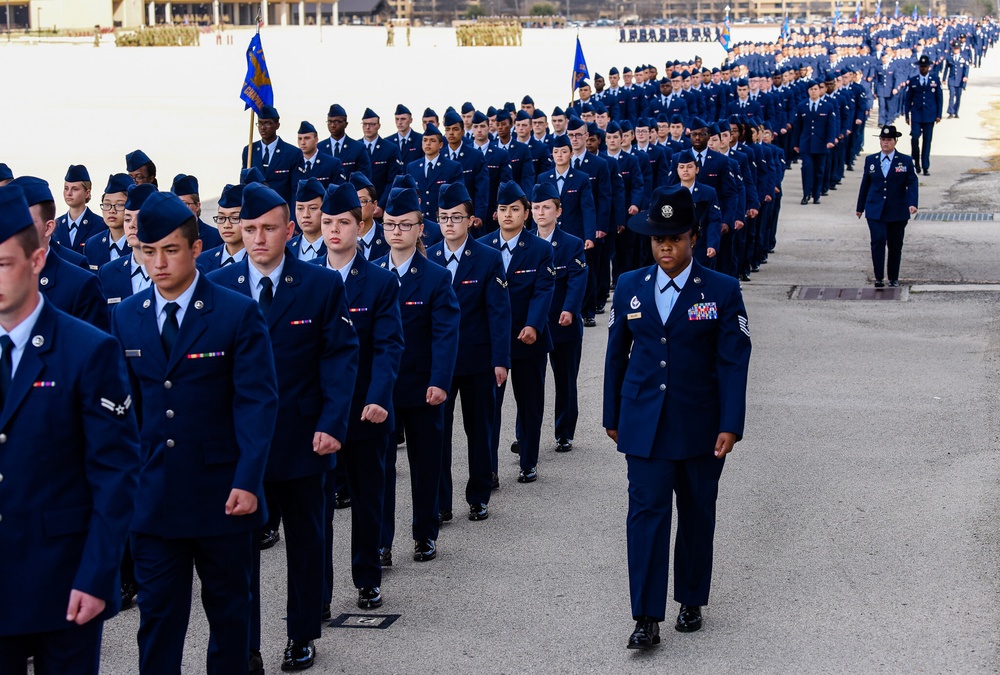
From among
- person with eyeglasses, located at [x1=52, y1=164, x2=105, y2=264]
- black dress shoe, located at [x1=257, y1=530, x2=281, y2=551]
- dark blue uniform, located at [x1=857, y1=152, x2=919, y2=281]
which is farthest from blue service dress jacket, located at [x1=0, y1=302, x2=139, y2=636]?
dark blue uniform, located at [x1=857, y1=152, x2=919, y2=281]

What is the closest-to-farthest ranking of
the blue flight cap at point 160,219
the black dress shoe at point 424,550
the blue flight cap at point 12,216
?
the blue flight cap at point 12,216 < the blue flight cap at point 160,219 < the black dress shoe at point 424,550

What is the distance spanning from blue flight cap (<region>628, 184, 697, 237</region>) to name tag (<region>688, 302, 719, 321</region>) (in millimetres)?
317

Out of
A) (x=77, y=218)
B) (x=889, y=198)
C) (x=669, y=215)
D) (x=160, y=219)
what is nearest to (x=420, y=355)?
(x=669, y=215)

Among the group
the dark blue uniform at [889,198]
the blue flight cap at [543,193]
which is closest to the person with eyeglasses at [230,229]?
the blue flight cap at [543,193]

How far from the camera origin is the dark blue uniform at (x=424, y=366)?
7.66 m

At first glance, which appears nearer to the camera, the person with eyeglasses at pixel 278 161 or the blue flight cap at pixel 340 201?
the blue flight cap at pixel 340 201

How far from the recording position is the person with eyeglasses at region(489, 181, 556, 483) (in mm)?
9266

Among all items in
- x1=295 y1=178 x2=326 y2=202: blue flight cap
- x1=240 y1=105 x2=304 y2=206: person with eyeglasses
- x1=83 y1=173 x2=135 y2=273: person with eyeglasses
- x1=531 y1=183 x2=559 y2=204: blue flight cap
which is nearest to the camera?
x1=295 y1=178 x2=326 y2=202: blue flight cap

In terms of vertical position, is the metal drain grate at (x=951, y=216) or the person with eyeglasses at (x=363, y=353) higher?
the person with eyeglasses at (x=363, y=353)

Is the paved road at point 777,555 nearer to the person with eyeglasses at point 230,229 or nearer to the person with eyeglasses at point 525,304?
the person with eyeglasses at point 525,304

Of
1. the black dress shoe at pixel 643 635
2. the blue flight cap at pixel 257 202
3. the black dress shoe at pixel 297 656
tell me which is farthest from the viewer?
the black dress shoe at pixel 643 635

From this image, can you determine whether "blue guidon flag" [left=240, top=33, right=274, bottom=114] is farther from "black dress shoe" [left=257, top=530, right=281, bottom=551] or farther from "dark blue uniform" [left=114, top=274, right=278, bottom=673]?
"dark blue uniform" [left=114, top=274, right=278, bottom=673]

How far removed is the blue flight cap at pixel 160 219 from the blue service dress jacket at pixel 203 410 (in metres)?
0.26

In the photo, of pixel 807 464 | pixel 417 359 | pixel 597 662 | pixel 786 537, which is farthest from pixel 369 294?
pixel 807 464
